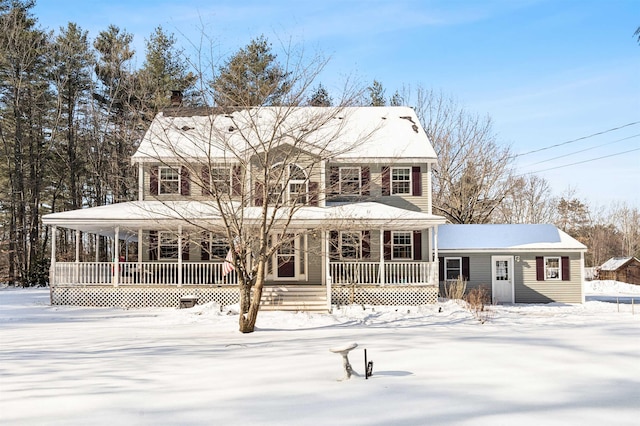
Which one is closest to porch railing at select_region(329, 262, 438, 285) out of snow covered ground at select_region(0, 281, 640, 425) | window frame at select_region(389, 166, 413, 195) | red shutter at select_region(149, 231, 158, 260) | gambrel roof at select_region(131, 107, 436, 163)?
window frame at select_region(389, 166, 413, 195)

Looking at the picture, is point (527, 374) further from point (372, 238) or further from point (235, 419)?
point (372, 238)

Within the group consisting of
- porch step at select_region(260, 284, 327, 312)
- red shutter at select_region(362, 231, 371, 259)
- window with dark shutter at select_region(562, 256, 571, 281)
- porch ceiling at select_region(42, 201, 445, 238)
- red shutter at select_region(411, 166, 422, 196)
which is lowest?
porch step at select_region(260, 284, 327, 312)

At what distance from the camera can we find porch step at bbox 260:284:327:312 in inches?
699

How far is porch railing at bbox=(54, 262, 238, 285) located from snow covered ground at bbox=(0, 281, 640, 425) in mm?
4865

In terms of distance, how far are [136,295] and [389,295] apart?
28.2 ft

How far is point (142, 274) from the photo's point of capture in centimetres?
1948

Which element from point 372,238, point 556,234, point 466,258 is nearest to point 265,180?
point 372,238

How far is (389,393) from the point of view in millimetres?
6387

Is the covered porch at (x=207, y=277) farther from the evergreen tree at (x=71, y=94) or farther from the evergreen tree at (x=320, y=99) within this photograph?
the evergreen tree at (x=71, y=94)

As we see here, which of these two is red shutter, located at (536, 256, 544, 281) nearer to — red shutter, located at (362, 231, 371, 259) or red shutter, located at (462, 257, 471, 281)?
red shutter, located at (462, 257, 471, 281)

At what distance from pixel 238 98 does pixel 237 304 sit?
772 cm

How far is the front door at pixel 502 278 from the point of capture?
23000 millimetres

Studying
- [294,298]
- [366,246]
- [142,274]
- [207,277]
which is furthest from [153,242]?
[366,246]

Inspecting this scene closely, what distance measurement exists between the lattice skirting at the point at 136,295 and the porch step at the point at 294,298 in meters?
1.18
